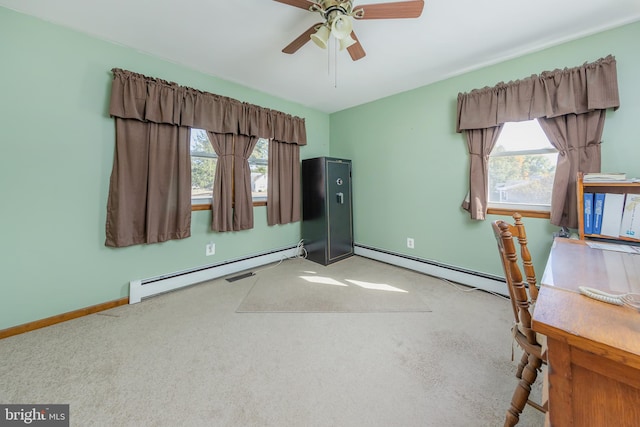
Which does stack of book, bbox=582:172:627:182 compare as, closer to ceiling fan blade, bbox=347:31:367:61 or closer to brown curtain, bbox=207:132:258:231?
ceiling fan blade, bbox=347:31:367:61

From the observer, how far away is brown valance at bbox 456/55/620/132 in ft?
5.77

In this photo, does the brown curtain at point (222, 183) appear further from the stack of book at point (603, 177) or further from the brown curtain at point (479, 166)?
the stack of book at point (603, 177)

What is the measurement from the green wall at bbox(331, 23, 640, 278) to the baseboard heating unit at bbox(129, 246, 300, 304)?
1.43 meters

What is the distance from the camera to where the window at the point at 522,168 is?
2129 mm

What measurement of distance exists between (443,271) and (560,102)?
6.08ft

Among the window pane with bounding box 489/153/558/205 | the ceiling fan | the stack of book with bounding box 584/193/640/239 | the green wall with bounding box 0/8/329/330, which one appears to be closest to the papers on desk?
the stack of book with bounding box 584/193/640/239

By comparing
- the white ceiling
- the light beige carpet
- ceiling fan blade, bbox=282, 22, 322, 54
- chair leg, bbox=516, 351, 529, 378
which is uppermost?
the white ceiling

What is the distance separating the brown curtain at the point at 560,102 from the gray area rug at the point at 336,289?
3.62ft

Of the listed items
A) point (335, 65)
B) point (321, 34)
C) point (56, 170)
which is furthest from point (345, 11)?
point (56, 170)

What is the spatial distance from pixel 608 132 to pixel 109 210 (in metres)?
4.15

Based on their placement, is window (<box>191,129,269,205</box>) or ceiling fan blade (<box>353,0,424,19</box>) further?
window (<box>191,129,269,205</box>)

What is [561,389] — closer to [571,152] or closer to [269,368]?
[269,368]

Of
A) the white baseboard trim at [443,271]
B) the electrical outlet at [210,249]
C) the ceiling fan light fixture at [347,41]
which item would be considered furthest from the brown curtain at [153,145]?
the white baseboard trim at [443,271]

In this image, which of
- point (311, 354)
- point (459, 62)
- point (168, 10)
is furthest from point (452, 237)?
point (168, 10)
